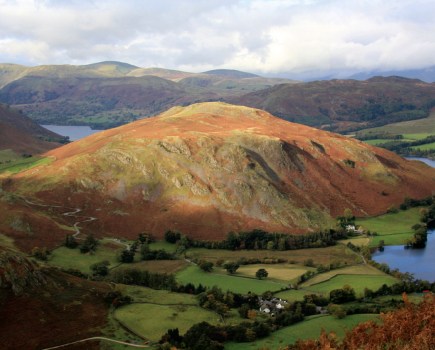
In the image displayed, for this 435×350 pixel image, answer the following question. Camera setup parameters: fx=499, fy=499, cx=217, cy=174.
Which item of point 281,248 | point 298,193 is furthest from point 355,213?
point 281,248

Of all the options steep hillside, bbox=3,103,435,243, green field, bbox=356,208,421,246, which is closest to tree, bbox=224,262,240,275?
steep hillside, bbox=3,103,435,243

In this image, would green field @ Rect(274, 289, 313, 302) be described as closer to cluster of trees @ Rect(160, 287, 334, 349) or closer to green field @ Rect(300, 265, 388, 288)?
cluster of trees @ Rect(160, 287, 334, 349)

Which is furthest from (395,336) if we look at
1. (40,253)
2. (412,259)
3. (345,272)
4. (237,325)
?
(40,253)

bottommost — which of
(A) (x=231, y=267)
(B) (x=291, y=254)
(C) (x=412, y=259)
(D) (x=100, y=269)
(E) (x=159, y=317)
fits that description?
(E) (x=159, y=317)

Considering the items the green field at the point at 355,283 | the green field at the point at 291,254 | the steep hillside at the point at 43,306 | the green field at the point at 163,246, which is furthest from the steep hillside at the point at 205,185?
the steep hillside at the point at 43,306

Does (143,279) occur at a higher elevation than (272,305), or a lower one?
higher

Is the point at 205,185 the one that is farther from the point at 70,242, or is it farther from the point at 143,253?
the point at 70,242
